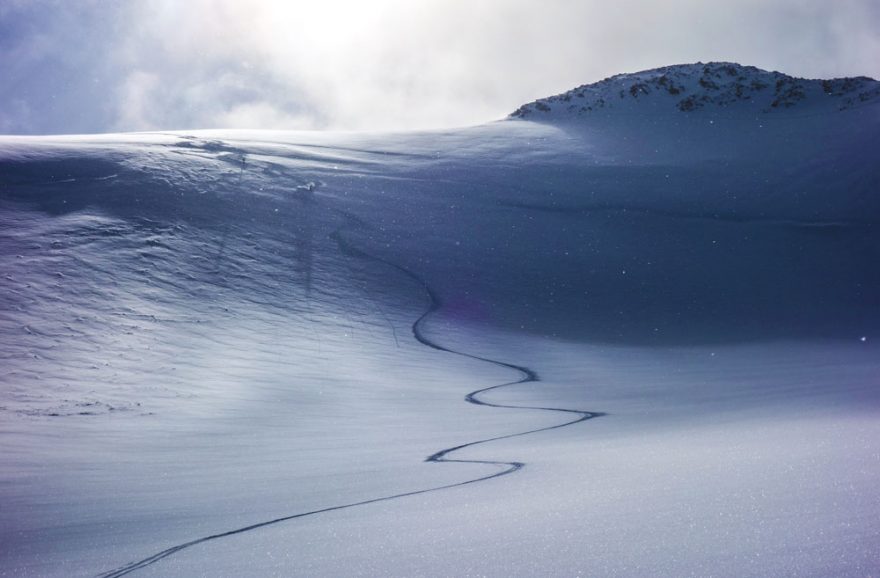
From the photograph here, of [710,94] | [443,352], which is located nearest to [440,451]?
[443,352]

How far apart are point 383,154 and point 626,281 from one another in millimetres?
3524

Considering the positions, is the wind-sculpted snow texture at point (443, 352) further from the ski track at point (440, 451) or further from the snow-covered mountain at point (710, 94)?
the snow-covered mountain at point (710, 94)

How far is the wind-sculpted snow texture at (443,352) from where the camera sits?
148 centimetres

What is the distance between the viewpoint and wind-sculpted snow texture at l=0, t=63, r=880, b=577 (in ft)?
4.84

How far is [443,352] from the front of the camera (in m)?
4.36

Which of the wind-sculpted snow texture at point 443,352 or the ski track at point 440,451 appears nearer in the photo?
the wind-sculpted snow texture at point 443,352

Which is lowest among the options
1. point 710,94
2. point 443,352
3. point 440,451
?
point 440,451

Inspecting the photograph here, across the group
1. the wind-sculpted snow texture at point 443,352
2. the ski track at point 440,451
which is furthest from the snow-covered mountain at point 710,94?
the ski track at point 440,451

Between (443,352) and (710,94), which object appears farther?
(710,94)

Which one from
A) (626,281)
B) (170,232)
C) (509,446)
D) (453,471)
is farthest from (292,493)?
(626,281)

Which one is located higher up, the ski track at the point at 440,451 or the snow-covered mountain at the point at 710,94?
the snow-covered mountain at the point at 710,94

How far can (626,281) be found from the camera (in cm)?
591

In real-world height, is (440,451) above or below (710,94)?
below

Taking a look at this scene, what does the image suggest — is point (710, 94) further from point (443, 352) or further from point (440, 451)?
point (440, 451)
